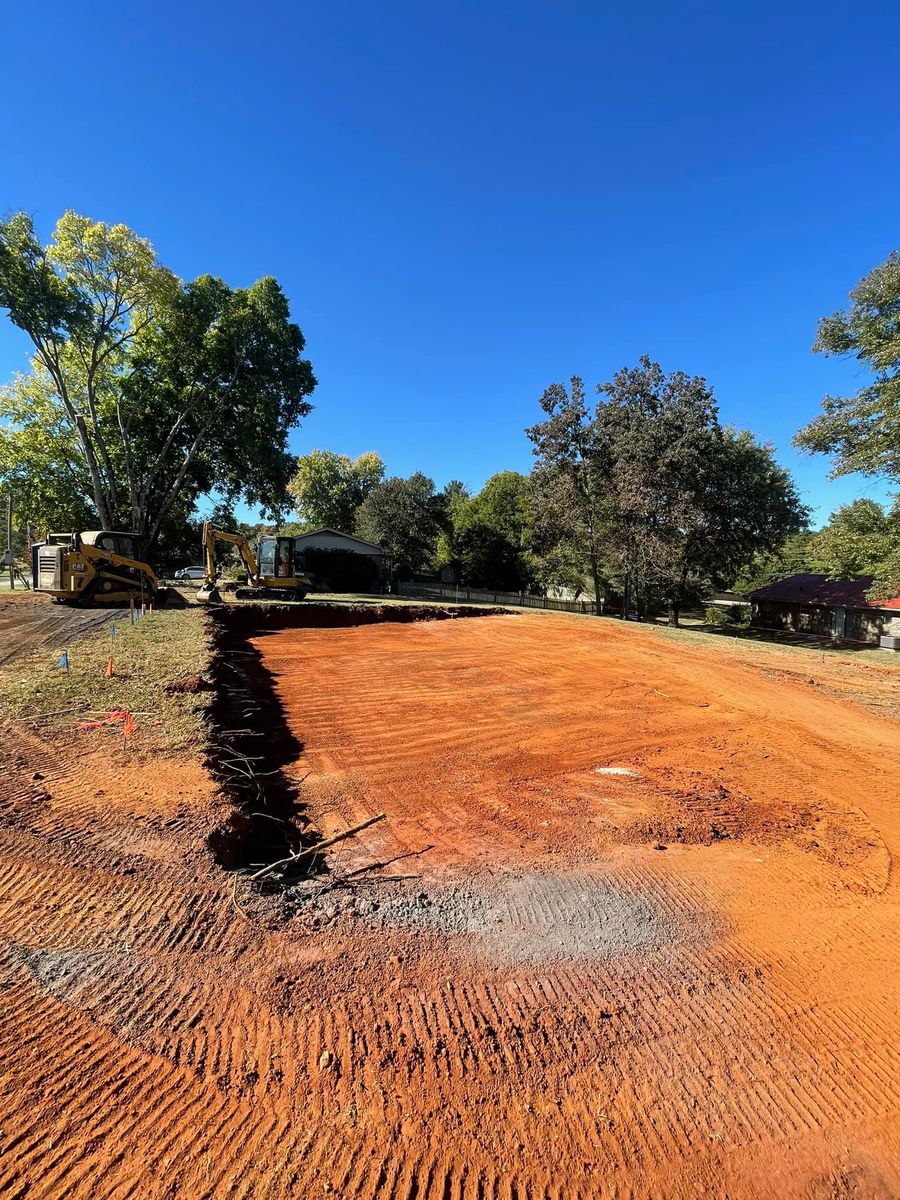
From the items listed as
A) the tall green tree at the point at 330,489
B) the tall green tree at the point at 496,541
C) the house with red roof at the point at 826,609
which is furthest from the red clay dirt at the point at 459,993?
the tall green tree at the point at 330,489

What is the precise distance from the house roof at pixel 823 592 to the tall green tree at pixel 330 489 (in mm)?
37592

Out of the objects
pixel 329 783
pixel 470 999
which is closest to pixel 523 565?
pixel 329 783

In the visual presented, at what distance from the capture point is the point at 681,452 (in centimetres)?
2353

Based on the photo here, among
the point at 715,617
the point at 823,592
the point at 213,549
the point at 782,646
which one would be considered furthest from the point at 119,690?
the point at 715,617

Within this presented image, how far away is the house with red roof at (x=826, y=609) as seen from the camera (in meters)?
25.5

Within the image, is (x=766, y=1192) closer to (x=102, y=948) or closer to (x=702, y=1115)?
(x=702, y=1115)

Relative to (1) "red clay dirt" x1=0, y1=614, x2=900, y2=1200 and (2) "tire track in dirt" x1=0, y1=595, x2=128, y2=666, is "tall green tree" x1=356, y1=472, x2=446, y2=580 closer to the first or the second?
(2) "tire track in dirt" x1=0, y1=595, x2=128, y2=666

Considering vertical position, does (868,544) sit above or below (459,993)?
above

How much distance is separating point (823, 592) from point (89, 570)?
1354 inches

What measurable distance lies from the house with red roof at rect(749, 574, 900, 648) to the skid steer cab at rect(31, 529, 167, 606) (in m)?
29.9

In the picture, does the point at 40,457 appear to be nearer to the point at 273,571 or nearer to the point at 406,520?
the point at 273,571

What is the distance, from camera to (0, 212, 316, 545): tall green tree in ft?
66.4

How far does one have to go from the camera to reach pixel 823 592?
96.2 feet

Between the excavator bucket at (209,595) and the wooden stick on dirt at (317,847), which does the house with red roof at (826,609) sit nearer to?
the wooden stick on dirt at (317,847)
